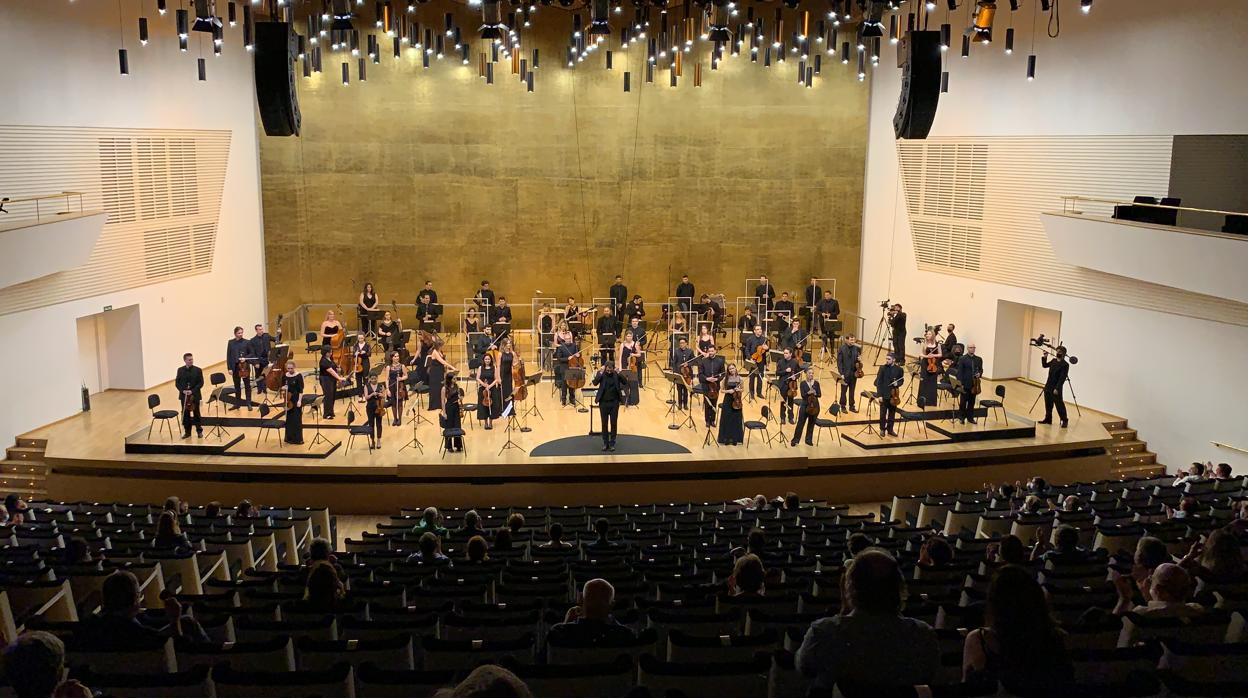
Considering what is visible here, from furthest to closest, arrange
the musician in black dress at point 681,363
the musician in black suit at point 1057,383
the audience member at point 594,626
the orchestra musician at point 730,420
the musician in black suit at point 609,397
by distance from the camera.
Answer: the musician in black dress at point 681,363 → the musician in black suit at point 1057,383 → the orchestra musician at point 730,420 → the musician in black suit at point 609,397 → the audience member at point 594,626

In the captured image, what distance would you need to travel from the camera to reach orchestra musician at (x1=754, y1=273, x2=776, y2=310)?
22172 millimetres

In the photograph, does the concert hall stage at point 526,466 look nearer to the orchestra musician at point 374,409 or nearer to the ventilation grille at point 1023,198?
the orchestra musician at point 374,409

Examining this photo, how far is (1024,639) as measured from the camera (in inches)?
141

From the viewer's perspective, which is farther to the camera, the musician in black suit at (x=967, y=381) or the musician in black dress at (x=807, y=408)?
the musician in black suit at (x=967, y=381)

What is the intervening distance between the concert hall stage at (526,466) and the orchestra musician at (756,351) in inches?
63.1

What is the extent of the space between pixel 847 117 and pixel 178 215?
14939mm

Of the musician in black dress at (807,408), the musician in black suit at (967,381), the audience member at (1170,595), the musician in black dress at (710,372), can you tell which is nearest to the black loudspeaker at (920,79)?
the musician in black dress at (807,408)

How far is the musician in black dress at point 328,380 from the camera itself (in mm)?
16188

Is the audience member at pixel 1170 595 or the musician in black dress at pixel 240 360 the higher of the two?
the audience member at pixel 1170 595

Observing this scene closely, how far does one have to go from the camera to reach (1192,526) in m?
8.99

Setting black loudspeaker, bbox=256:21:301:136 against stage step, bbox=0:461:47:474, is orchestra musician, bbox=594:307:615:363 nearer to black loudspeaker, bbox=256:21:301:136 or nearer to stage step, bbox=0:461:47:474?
black loudspeaker, bbox=256:21:301:136

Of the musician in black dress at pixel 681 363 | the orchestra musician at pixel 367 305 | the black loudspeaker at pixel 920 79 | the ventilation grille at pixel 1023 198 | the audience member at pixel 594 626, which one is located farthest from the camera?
the orchestra musician at pixel 367 305

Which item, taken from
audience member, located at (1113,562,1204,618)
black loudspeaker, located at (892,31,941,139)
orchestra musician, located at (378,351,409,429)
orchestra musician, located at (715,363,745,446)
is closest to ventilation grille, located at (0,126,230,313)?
orchestra musician, located at (378,351,409,429)

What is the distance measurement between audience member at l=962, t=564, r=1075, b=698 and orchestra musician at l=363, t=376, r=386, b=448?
1225 cm
